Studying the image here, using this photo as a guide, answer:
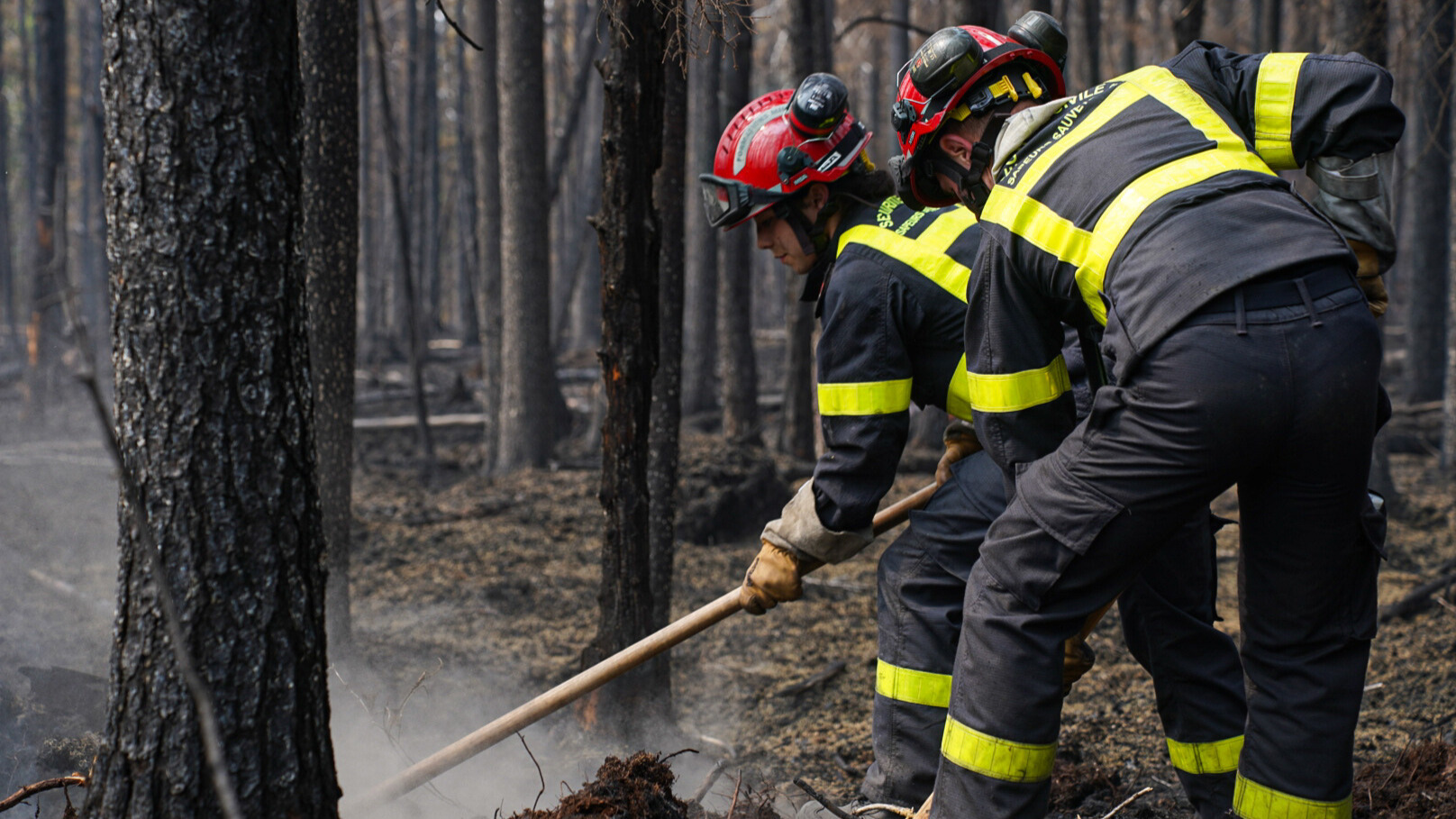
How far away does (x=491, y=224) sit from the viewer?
900 centimetres

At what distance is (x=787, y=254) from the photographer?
11.0ft

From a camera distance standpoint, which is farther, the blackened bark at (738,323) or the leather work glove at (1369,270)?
the blackened bark at (738,323)

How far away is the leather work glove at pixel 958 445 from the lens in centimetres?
325

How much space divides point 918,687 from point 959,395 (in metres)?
0.87

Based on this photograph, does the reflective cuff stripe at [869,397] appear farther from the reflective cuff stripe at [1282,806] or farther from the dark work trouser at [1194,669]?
the reflective cuff stripe at [1282,806]

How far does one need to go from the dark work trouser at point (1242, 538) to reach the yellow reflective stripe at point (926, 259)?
0.77 m

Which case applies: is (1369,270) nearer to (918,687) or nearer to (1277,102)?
(1277,102)

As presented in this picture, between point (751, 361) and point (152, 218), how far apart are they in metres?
6.93

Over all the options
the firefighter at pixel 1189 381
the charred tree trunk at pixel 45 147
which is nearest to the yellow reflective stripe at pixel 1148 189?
the firefighter at pixel 1189 381

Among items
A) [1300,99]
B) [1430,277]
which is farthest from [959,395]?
[1430,277]

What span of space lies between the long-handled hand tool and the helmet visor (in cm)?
121

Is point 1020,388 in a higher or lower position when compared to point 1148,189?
lower

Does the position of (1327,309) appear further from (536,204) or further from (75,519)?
(75,519)

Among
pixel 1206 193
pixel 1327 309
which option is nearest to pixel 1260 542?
pixel 1327 309
